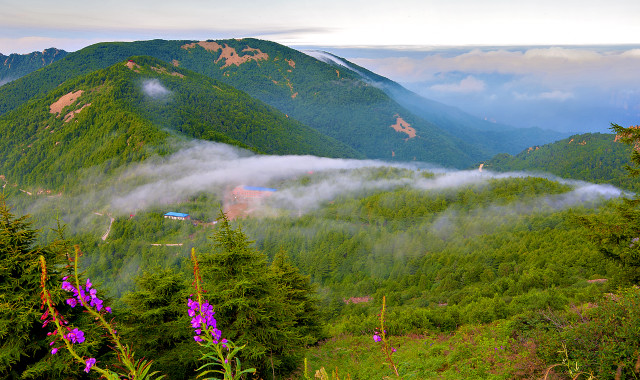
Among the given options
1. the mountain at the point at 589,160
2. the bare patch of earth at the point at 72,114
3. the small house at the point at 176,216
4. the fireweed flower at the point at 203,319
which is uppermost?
the bare patch of earth at the point at 72,114

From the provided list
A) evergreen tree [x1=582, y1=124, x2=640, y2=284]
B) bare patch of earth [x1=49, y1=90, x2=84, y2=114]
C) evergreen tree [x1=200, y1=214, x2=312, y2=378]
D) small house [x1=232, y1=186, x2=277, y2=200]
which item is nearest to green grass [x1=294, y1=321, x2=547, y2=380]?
evergreen tree [x1=200, y1=214, x2=312, y2=378]

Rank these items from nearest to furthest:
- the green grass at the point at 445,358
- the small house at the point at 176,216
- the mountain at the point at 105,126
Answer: the green grass at the point at 445,358
the small house at the point at 176,216
the mountain at the point at 105,126

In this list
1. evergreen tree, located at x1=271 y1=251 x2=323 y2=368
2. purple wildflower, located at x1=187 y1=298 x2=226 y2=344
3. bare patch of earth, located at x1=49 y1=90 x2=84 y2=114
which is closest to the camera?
purple wildflower, located at x1=187 y1=298 x2=226 y2=344

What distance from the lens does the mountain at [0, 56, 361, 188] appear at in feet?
443

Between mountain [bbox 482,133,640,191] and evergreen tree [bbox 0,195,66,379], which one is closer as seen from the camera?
evergreen tree [bbox 0,195,66,379]

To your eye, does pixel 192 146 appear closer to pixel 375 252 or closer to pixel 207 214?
pixel 207 214

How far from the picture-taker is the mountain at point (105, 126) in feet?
443

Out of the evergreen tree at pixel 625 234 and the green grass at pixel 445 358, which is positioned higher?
the evergreen tree at pixel 625 234

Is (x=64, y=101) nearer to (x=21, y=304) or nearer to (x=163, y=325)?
(x=163, y=325)

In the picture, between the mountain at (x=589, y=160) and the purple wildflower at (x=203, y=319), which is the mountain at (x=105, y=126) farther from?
the mountain at (x=589, y=160)

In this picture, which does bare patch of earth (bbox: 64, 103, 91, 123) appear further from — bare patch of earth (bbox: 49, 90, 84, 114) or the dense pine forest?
the dense pine forest

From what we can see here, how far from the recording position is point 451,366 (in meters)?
16.1

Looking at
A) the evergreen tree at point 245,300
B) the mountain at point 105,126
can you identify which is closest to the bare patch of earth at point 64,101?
the mountain at point 105,126

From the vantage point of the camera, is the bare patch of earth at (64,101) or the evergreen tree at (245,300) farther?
the bare patch of earth at (64,101)
